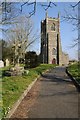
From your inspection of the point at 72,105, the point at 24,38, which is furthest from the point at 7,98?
the point at 24,38

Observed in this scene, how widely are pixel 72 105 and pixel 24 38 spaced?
38.9m

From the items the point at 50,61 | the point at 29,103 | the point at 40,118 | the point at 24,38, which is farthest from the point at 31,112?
the point at 50,61

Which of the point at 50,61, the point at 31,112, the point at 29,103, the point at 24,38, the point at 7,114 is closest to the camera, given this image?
the point at 7,114

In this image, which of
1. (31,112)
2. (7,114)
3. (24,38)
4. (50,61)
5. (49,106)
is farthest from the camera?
(50,61)

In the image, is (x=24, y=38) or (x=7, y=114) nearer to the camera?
(x=7, y=114)

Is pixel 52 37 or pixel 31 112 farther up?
pixel 52 37

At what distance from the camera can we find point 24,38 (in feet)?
169

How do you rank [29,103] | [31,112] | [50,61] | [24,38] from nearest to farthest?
1. [31,112]
2. [29,103]
3. [24,38]
4. [50,61]

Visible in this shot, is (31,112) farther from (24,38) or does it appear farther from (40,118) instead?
(24,38)

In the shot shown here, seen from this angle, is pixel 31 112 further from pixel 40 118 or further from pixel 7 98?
pixel 7 98

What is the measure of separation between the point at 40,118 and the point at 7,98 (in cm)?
361

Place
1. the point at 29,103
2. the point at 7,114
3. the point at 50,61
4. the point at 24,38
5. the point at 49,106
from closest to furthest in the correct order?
1. the point at 7,114
2. the point at 49,106
3. the point at 29,103
4. the point at 24,38
5. the point at 50,61

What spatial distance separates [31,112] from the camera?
11594 mm

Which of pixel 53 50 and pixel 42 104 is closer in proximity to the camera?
pixel 42 104
